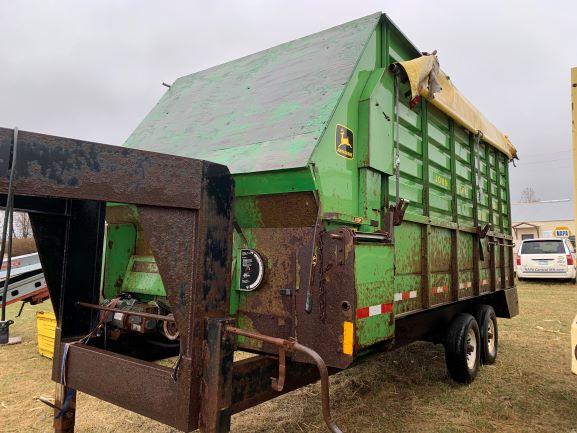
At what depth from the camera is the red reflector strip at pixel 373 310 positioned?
2447 millimetres

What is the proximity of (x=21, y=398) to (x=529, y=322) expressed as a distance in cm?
762

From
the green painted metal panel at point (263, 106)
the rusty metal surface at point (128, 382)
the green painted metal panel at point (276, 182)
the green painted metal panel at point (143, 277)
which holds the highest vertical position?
the green painted metal panel at point (263, 106)

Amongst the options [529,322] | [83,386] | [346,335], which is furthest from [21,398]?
[529,322]

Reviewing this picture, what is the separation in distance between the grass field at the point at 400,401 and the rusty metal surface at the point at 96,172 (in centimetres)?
223

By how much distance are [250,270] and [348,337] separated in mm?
766

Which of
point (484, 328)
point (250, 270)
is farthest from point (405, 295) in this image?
point (484, 328)

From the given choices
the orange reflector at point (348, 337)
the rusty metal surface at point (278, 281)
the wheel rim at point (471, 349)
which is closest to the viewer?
the orange reflector at point (348, 337)

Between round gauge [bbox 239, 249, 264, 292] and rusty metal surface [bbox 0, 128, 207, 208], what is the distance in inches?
34.8

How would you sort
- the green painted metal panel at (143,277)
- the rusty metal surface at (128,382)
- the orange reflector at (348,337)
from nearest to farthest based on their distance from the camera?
1. the rusty metal surface at (128,382)
2. the orange reflector at (348,337)
3. the green painted metal panel at (143,277)

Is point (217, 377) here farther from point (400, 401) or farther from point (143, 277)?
point (400, 401)

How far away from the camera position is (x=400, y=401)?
Answer: 4.00 metres

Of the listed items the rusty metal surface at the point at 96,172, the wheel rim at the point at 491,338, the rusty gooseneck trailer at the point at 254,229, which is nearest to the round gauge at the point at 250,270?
the rusty gooseneck trailer at the point at 254,229

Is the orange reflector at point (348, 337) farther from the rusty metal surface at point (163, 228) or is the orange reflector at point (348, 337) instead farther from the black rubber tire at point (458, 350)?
the black rubber tire at point (458, 350)

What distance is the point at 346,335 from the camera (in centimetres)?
234
